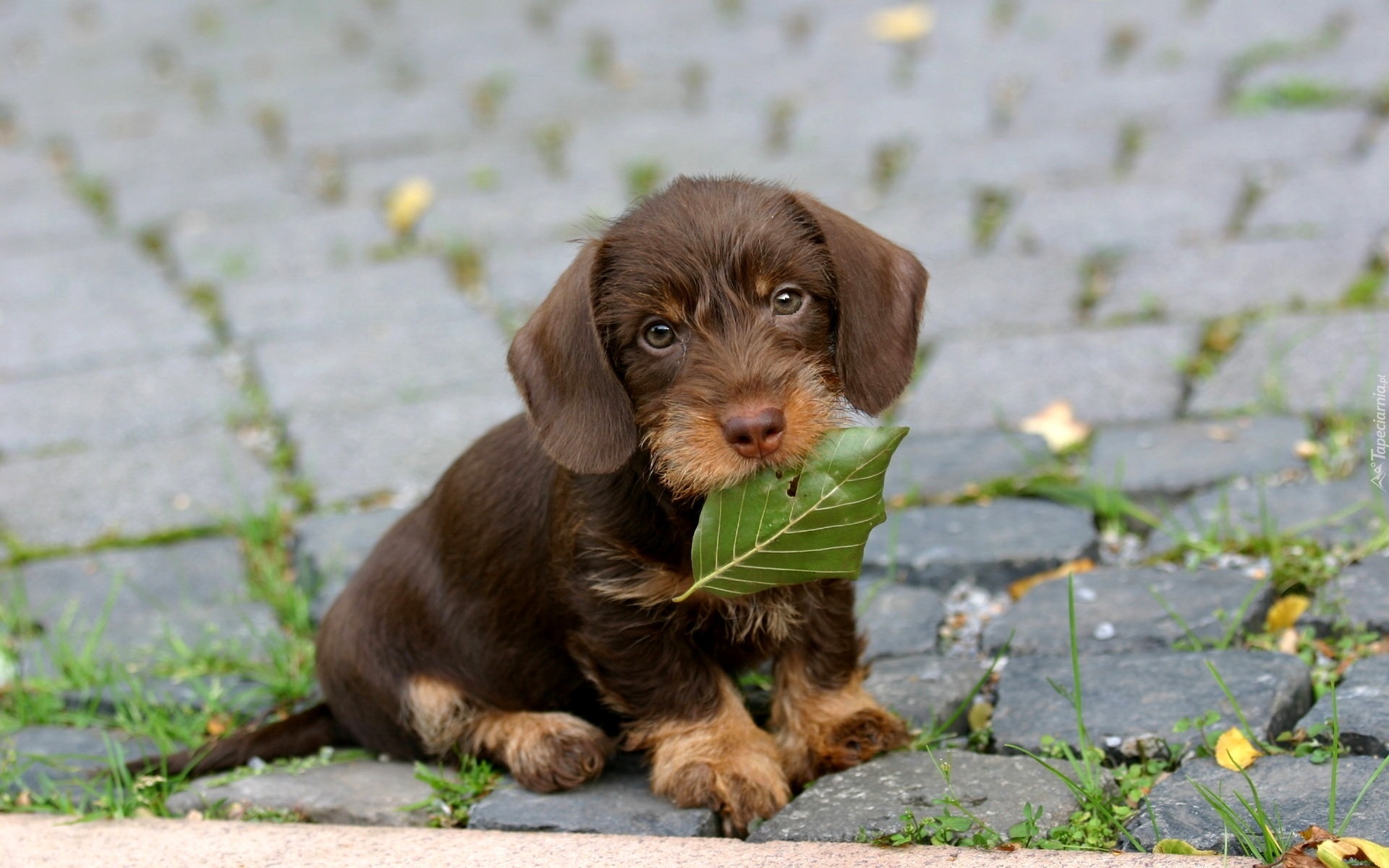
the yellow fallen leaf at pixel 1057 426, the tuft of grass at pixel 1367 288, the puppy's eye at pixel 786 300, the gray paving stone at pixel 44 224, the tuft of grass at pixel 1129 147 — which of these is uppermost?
the gray paving stone at pixel 44 224

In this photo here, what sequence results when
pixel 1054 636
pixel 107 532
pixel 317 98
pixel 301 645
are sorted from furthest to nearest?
1. pixel 317 98
2. pixel 107 532
3. pixel 301 645
4. pixel 1054 636

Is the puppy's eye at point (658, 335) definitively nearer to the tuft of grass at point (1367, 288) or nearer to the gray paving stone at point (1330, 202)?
the tuft of grass at point (1367, 288)

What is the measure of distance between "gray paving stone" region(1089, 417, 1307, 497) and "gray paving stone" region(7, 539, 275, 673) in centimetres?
236

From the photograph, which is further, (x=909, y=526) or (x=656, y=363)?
(x=909, y=526)

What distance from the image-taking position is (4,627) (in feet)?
13.4

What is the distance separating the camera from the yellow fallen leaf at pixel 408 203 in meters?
6.87

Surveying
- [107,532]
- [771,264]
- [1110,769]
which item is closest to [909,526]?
[1110,769]

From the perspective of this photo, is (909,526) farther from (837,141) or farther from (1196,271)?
(837,141)

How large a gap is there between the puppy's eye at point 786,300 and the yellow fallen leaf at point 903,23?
21.6ft

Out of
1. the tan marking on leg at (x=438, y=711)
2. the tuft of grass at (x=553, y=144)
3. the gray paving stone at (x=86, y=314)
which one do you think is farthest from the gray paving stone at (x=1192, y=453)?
the tuft of grass at (x=553, y=144)

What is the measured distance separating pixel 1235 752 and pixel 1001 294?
2982 mm

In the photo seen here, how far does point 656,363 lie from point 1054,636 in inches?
50.1

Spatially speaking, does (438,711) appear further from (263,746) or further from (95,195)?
(95,195)

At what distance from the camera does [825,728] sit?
3076 millimetres
